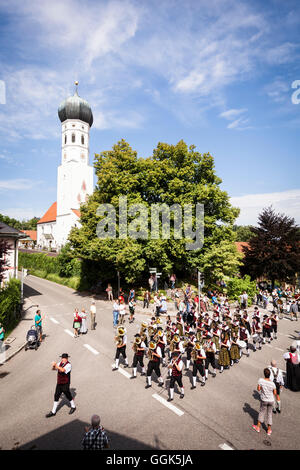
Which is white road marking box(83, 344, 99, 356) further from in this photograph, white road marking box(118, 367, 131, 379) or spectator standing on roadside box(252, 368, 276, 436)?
spectator standing on roadside box(252, 368, 276, 436)

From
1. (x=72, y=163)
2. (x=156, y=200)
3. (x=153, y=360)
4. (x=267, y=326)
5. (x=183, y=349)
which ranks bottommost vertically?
(x=267, y=326)

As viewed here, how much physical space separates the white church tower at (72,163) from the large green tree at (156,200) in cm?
3186

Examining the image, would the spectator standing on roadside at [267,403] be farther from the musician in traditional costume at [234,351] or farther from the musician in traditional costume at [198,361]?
the musician in traditional costume at [234,351]

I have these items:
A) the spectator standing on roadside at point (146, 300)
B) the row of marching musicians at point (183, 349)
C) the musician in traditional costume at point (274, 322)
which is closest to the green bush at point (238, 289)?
the spectator standing on roadside at point (146, 300)

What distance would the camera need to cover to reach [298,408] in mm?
7637

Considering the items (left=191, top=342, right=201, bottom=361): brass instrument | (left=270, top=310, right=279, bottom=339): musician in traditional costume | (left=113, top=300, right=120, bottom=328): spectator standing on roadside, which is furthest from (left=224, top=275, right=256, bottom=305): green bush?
(left=191, top=342, right=201, bottom=361): brass instrument

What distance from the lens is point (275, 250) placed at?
27.1m

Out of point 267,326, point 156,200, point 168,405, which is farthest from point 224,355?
point 156,200

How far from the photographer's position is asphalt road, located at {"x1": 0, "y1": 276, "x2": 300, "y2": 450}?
6.11m

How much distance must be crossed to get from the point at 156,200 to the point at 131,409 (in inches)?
754

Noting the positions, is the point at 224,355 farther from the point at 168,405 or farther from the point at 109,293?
the point at 109,293

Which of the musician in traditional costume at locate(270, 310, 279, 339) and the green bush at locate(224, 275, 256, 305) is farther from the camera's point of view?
the green bush at locate(224, 275, 256, 305)

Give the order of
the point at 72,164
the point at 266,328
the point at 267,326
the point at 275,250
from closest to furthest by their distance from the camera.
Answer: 1. the point at 267,326
2. the point at 266,328
3. the point at 275,250
4. the point at 72,164
